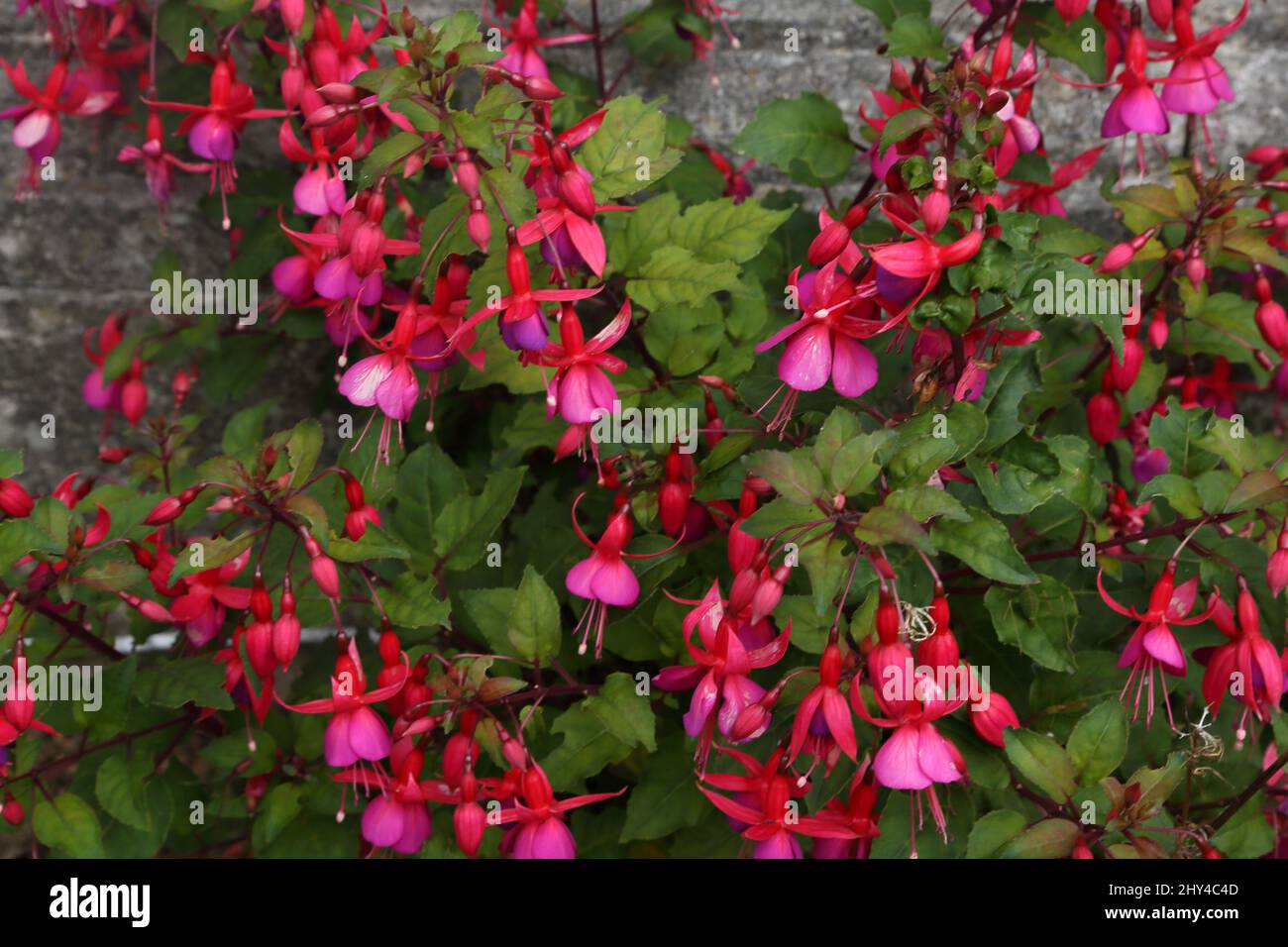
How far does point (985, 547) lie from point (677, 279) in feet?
1.40

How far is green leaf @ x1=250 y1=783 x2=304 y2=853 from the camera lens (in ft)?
3.93

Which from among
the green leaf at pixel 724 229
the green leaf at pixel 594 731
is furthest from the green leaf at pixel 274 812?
the green leaf at pixel 724 229

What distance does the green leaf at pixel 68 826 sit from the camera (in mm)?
1122

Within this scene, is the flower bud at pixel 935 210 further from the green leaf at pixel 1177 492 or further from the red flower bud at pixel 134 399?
the red flower bud at pixel 134 399

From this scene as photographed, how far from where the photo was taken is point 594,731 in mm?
1093

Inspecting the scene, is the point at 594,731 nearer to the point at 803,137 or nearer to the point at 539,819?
the point at 539,819

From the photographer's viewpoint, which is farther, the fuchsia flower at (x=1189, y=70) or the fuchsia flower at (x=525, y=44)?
the fuchsia flower at (x=525, y=44)

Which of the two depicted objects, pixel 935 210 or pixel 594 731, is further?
pixel 594 731

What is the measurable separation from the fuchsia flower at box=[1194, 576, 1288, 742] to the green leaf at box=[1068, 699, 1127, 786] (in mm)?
95

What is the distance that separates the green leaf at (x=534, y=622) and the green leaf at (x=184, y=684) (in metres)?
0.30

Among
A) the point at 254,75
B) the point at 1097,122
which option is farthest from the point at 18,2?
the point at 1097,122

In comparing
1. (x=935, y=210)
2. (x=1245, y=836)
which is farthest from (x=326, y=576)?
(x=1245, y=836)
